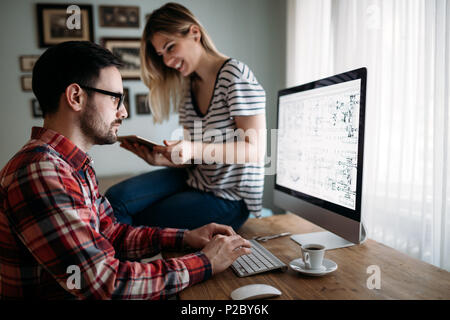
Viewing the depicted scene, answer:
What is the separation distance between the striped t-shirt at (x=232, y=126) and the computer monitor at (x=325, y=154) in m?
0.10

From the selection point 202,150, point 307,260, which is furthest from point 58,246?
point 202,150

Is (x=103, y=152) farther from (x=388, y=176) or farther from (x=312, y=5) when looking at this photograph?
(x=388, y=176)

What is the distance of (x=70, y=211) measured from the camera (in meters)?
0.67

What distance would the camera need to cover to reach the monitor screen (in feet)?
2.98

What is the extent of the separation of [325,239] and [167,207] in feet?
1.91

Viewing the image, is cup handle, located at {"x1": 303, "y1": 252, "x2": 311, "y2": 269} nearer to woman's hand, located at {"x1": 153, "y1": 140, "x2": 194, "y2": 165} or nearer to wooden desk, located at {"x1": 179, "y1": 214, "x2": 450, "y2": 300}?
wooden desk, located at {"x1": 179, "y1": 214, "x2": 450, "y2": 300}

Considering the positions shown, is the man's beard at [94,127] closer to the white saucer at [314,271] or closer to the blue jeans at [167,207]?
the blue jeans at [167,207]

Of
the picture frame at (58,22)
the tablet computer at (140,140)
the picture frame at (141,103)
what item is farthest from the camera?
the picture frame at (141,103)

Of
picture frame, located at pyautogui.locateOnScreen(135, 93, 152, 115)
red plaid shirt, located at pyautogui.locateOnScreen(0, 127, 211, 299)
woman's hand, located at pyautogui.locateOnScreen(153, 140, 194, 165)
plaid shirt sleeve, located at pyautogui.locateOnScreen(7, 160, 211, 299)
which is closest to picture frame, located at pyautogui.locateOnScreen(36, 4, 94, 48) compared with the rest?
picture frame, located at pyautogui.locateOnScreen(135, 93, 152, 115)

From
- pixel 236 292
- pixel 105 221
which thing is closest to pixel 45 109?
pixel 105 221

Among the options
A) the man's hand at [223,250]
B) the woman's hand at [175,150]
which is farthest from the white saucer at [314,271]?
the woman's hand at [175,150]

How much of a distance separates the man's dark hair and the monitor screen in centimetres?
65

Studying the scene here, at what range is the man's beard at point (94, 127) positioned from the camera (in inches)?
34.5

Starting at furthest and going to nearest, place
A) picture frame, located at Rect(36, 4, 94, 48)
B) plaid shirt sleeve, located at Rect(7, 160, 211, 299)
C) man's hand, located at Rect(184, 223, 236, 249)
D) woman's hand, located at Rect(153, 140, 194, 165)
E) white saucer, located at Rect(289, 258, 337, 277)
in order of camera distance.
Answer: picture frame, located at Rect(36, 4, 94, 48) → woman's hand, located at Rect(153, 140, 194, 165) → man's hand, located at Rect(184, 223, 236, 249) → white saucer, located at Rect(289, 258, 337, 277) → plaid shirt sleeve, located at Rect(7, 160, 211, 299)
